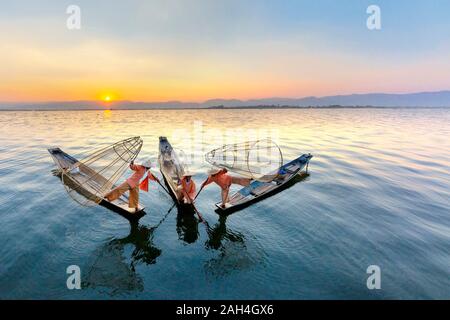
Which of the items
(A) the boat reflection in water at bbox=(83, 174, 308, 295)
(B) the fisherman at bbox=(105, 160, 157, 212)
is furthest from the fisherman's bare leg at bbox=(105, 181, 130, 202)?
(A) the boat reflection in water at bbox=(83, 174, 308, 295)

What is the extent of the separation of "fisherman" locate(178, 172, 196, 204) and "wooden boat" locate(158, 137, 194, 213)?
0.89 ft

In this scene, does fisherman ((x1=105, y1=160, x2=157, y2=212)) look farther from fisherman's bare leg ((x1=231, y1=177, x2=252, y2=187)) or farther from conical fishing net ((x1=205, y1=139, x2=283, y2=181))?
conical fishing net ((x1=205, y1=139, x2=283, y2=181))

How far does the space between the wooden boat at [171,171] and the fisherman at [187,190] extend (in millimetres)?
272

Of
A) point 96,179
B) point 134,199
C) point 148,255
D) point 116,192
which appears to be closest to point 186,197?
point 134,199

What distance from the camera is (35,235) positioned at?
10719 millimetres

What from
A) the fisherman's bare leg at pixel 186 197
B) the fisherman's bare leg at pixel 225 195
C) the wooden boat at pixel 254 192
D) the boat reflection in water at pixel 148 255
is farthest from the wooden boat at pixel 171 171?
the wooden boat at pixel 254 192

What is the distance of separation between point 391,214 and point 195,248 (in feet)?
35.8

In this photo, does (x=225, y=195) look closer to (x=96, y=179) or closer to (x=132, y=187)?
(x=132, y=187)

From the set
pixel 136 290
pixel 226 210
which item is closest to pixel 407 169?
pixel 226 210

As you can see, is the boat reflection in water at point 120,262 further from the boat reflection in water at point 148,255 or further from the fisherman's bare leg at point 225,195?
the fisherman's bare leg at point 225,195

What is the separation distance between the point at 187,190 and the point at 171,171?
4.87 m

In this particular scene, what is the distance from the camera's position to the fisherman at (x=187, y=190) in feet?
40.8

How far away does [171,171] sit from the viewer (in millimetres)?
17234
